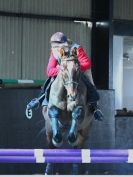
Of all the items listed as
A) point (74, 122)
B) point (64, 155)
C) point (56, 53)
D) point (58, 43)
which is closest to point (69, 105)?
point (74, 122)

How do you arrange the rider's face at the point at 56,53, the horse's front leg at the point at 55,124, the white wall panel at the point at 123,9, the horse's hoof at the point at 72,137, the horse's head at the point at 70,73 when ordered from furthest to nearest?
the white wall panel at the point at 123,9, the rider's face at the point at 56,53, the horse's front leg at the point at 55,124, the horse's hoof at the point at 72,137, the horse's head at the point at 70,73

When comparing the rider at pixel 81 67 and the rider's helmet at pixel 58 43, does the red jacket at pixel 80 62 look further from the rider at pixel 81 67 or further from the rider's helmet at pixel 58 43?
the rider's helmet at pixel 58 43

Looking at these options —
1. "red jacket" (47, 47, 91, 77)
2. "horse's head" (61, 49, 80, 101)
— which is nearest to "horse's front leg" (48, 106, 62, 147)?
"horse's head" (61, 49, 80, 101)

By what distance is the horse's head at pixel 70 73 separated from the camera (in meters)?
7.24

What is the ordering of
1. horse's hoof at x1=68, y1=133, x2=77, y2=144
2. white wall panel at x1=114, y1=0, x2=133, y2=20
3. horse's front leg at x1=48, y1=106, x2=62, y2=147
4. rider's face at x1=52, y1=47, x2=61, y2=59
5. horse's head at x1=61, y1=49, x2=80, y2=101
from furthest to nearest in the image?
white wall panel at x1=114, y1=0, x2=133, y2=20 → rider's face at x1=52, y1=47, x2=61, y2=59 → horse's front leg at x1=48, y1=106, x2=62, y2=147 → horse's hoof at x1=68, y1=133, x2=77, y2=144 → horse's head at x1=61, y1=49, x2=80, y2=101

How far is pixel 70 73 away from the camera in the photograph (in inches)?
286

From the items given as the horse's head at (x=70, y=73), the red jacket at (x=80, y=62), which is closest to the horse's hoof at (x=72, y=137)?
the horse's head at (x=70, y=73)

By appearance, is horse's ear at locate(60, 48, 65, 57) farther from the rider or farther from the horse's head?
the rider

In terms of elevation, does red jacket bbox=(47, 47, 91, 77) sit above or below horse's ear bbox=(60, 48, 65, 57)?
below

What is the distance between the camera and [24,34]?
13961mm

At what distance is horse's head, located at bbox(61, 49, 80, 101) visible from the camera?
7.24 m

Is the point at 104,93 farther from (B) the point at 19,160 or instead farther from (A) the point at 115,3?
(B) the point at 19,160

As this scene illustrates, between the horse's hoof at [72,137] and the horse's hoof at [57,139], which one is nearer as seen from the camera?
the horse's hoof at [72,137]

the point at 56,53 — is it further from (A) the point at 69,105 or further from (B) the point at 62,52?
(A) the point at 69,105
